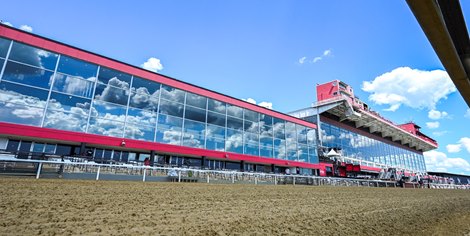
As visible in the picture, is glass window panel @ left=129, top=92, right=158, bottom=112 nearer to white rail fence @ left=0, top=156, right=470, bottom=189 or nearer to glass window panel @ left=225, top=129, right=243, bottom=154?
→ white rail fence @ left=0, top=156, right=470, bottom=189

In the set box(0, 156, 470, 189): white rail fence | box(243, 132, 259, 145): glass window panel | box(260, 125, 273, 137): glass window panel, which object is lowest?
box(0, 156, 470, 189): white rail fence

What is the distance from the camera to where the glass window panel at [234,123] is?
90.9 ft

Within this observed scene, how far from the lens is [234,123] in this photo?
1111 inches

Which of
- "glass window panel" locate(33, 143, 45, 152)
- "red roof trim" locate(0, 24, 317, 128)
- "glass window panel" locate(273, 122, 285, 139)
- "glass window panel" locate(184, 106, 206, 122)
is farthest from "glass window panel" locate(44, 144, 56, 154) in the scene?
"glass window panel" locate(273, 122, 285, 139)

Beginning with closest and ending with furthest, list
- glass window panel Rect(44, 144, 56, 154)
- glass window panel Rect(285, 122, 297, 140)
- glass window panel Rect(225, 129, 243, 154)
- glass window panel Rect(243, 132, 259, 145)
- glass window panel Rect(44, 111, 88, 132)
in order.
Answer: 1. glass window panel Rect(44, 111, 88, 132)
2. glass window panel Rect(44, 144, 56, 154)
3. glass window panel Rect(225, 129, 243, 154)
4. glass window panel Rect(243, 132, 259, 145)
5. glass window panel Rect(285, 122, 297, 140)

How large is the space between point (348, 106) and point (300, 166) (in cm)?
1696

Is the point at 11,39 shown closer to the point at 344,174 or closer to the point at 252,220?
the point at 252,220

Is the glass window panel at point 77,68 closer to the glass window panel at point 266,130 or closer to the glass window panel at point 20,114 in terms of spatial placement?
the glass window panel at point 20,114

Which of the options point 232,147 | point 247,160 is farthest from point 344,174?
point 232,147

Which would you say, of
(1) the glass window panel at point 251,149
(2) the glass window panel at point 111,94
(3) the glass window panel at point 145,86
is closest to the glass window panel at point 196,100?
(3) the glass window panel at point 145,86

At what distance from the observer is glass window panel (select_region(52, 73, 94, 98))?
17875mm

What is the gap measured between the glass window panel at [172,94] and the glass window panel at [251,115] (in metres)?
8.54

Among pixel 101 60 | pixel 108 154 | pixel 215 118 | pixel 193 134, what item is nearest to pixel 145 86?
pixel 101 60

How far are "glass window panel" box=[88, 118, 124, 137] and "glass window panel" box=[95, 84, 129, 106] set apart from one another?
1.71m
